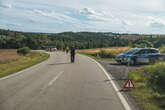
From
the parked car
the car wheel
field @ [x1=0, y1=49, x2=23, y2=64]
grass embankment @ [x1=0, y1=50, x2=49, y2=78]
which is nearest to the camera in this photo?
grass embankment @ [x1=0, y1=50, x2=49, y2=78]

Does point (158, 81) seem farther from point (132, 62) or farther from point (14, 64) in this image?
point (14, 64)

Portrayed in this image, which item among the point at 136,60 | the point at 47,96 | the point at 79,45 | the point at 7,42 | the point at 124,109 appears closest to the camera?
the point at 124,109

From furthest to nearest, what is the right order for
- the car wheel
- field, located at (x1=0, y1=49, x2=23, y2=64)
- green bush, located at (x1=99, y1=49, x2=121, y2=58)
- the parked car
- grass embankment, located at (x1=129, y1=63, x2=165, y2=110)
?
green bush, located at (x1=99, y1=49, x2=121, y2=58), field, located at (x1=0, y1=49, x2=23, y2=64), the parked car, the car wheel, grass embankment, located at (x1=129, y1=63, x2=165, y2=110)

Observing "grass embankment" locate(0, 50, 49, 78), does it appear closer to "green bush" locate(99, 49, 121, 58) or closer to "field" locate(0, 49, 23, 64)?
"field" locate(0, 49, 23, 64)

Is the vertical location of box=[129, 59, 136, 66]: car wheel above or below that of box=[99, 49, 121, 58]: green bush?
above

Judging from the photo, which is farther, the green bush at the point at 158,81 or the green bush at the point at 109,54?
the green bush at the point at 109,54

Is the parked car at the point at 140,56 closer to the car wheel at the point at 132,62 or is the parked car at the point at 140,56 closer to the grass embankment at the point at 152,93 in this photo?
the car wheel at the point at 132,62

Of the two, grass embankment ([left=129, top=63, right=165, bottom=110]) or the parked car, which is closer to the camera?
grass embankment ([left=129, top=63, right=165, bottom=110])

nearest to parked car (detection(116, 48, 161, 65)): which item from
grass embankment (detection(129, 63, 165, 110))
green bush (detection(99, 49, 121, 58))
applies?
grass embankment (detection(129, 63, 165, 110))

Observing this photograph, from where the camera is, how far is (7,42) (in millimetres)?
90812

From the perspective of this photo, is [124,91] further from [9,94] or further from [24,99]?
[9,94]

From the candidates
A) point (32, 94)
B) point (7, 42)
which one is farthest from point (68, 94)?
point (7, 42)

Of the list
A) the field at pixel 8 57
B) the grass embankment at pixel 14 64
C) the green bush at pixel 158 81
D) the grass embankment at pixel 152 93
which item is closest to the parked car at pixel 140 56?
the grass embankment at pixel 152 93

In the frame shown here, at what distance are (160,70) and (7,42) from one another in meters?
93.5
